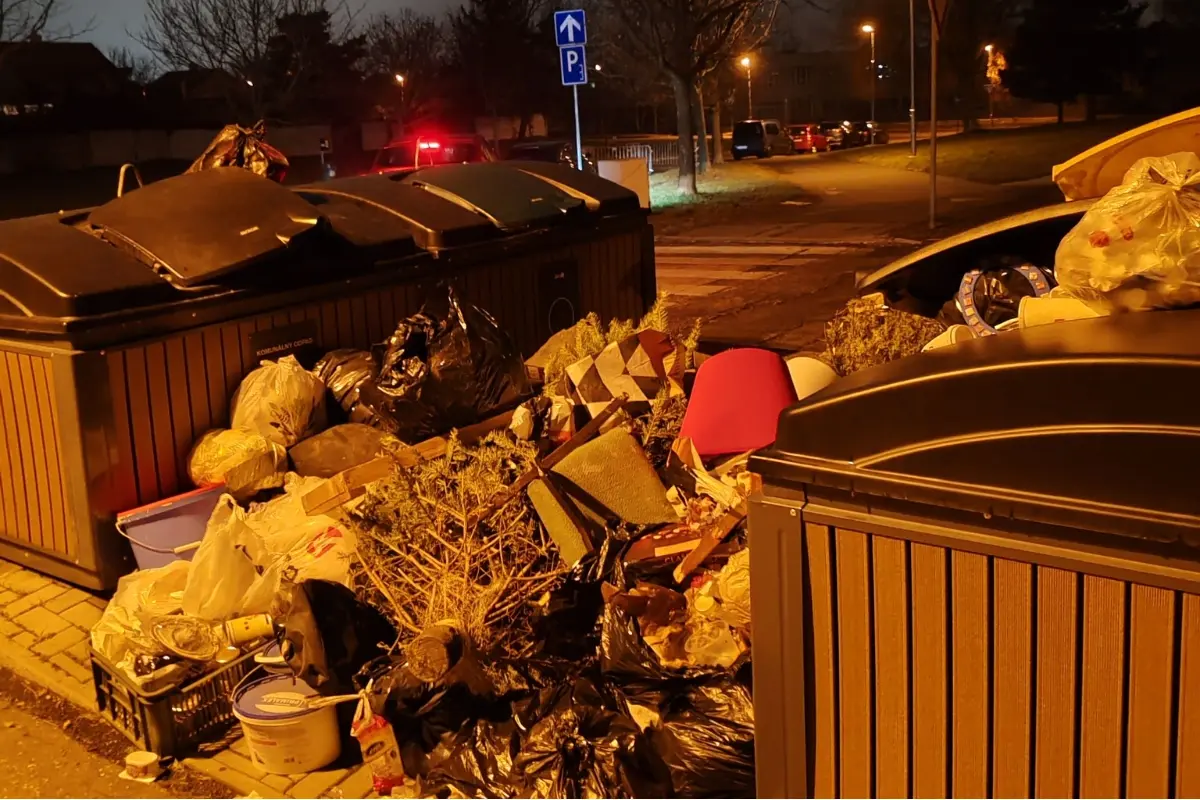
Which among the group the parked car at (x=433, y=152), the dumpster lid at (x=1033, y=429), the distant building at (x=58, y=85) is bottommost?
the dumpster lid at (x=1033, y=429)

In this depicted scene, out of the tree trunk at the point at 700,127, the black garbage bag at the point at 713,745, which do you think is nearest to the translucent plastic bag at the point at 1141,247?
the black garbage bag at the point at 713,745

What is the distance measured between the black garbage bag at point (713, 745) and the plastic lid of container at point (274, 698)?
1.13 meters

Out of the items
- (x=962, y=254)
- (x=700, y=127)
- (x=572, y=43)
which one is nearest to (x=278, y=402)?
(x=962, y=254)

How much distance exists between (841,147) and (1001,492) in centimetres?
4273

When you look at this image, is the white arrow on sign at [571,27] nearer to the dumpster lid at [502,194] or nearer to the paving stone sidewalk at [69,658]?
the dumpster lid at [502,194]

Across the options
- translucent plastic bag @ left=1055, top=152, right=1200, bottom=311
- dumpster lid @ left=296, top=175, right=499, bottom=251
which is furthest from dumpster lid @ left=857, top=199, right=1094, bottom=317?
dumpster lid @ left=296, top=175, right=499, bottom=251

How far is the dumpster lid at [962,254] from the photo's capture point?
14.4 ft

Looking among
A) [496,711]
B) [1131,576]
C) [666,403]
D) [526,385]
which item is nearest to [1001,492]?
[1131,576]

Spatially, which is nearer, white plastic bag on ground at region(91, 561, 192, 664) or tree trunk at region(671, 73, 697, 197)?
white plastic bag on ground at region(91, 561, 192, 664)

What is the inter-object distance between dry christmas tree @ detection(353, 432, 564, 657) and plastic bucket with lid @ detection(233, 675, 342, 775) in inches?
13.5

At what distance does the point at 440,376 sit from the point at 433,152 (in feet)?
42.6

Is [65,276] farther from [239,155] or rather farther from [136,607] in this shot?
[239,155]

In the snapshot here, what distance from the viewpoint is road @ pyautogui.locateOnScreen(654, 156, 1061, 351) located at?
936 centimetres

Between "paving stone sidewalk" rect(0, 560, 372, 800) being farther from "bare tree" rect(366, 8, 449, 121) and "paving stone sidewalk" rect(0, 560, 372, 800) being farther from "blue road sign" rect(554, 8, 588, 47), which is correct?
"bare tree" rect(366, 8, 449, 121)
